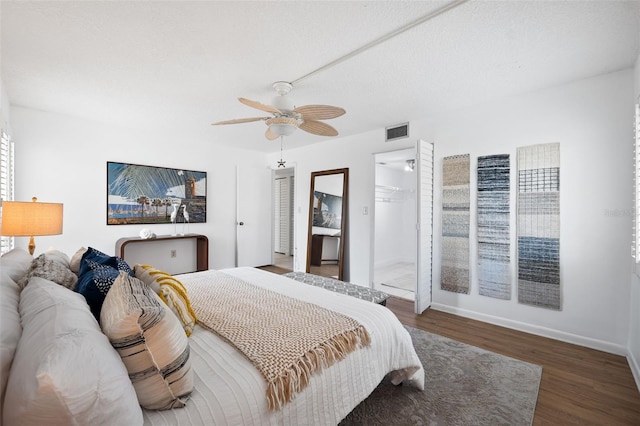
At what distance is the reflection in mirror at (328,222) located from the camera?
470cm

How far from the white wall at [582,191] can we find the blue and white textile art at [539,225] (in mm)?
60

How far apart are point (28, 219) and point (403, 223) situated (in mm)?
6129

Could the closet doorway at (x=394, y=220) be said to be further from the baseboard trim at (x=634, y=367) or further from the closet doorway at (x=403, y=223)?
the baseboard trim at (x=634, y=367)

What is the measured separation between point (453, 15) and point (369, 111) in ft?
5.66

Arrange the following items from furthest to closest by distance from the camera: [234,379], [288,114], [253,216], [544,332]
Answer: [253,216] → [544,332] → [288,114] → [234,379]

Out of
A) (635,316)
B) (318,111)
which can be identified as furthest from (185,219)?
(635,316)

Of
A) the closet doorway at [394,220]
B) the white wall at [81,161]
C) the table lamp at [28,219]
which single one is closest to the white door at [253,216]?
the white wall at [81,161]

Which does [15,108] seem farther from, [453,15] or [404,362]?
[404,362]

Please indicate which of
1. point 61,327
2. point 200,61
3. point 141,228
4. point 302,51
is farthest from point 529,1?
point 141,228

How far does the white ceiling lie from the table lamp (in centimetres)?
117

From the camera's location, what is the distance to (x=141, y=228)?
4.40m

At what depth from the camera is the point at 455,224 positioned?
11.3ft

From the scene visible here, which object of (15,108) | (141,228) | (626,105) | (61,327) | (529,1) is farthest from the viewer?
(141,228)

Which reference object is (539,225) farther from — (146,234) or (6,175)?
(6,175)
